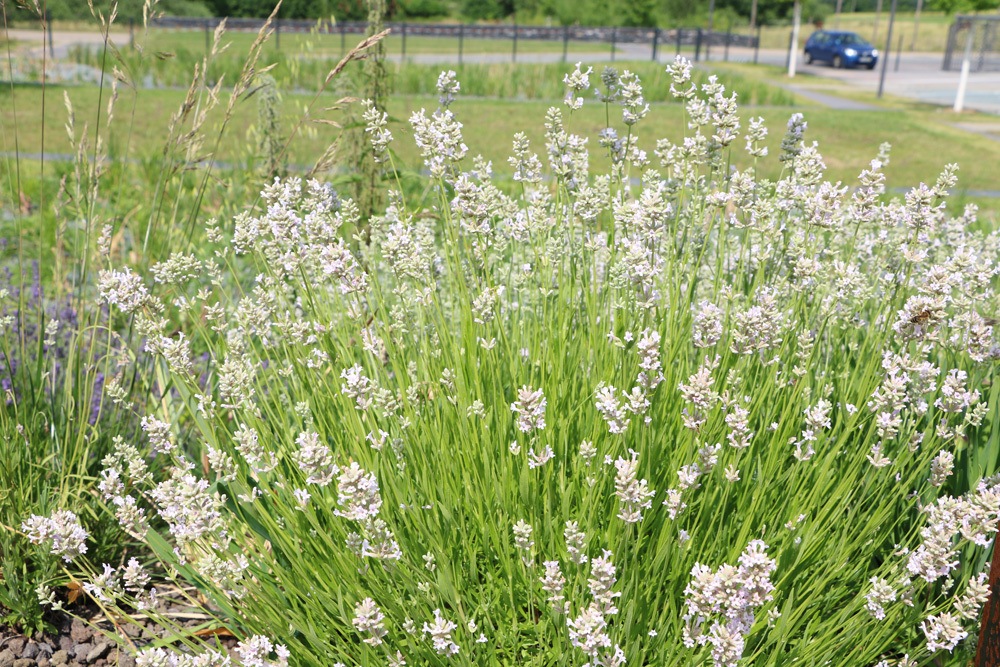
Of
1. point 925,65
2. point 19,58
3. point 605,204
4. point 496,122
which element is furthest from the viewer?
point 925,65

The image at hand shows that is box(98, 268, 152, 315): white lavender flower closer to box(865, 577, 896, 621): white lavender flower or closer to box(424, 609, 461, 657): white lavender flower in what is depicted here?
box(424, 609, 461, 657): white lavender flower

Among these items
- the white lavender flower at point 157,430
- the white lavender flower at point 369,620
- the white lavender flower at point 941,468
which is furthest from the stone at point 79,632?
the white lavender flower at point 941,468

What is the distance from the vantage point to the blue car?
3794cm

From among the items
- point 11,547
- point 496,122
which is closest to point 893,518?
point 11,547

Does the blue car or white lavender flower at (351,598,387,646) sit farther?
the blue car

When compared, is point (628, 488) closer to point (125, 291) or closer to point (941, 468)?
point (941, 468)

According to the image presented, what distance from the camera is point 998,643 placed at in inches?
90.2

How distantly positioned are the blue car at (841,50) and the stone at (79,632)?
4082 centimetres

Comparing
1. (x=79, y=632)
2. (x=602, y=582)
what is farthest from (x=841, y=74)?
(x=602, y=582)

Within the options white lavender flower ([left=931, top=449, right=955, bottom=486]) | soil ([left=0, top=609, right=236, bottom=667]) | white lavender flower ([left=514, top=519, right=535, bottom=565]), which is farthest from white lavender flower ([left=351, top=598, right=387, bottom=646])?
white lavender flower ([left=931, top=449, right=955, bottom=486])

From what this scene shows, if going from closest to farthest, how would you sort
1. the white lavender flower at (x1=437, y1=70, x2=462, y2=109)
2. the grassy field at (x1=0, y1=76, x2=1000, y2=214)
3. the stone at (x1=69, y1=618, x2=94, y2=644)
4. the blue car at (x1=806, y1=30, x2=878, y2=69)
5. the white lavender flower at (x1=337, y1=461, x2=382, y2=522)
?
1. the white lavender flower at (x1=337, y1=461, x2=382, y2=522)
2. the white lavender flower at (x1=437, y1=70, x2=462, y2=109)
3. the stone at (x1=69, y1=618, x2=94, y2=644)
4. the grassy field at (x1=0, y1=76, x2=1000, y2=214)
5. the blue car at (x1=806, y1=30, x2=878, y2=69)

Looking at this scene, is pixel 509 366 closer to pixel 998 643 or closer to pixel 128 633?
pixel 998 643

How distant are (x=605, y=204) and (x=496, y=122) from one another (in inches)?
455

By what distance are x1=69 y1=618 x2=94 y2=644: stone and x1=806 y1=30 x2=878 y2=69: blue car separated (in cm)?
4082
